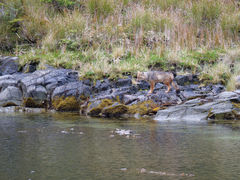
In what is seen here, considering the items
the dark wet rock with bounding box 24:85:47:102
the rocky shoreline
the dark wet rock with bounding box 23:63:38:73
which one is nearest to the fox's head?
the rocky shoreline

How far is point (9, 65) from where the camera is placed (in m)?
13.8

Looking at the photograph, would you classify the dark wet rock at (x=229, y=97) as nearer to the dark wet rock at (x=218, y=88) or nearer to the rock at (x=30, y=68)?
the dark wet rock at (x=218, y=88)

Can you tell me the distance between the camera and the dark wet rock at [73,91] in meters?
11.0

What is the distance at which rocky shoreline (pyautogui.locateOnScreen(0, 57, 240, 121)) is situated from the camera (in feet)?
28.6

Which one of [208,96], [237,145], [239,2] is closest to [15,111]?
[208,96]

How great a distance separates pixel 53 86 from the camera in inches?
449

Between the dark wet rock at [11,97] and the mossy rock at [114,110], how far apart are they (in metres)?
3.52

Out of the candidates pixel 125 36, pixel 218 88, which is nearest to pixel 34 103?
pixel 125 36

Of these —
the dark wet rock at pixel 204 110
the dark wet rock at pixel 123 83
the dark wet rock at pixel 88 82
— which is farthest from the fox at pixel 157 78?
the dark wet rock at pixel 88 82

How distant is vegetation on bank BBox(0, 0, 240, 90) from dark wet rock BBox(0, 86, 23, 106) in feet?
5.67

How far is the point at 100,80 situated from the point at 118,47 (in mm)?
2788

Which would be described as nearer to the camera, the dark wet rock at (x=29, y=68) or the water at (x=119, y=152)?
the water at (x=119, y=152)

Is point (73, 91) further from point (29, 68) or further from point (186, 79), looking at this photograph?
point (186, 79)

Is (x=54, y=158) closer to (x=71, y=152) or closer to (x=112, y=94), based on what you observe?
(x=71, y=152)
